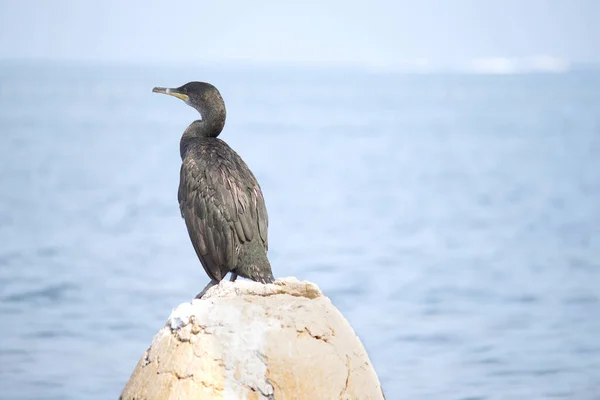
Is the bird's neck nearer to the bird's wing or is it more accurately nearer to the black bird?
the black bird

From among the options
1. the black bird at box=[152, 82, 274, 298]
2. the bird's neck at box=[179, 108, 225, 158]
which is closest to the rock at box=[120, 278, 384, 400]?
the black bird at box=[152, 82, 274, 298]

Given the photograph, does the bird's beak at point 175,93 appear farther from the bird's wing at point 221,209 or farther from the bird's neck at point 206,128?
the bird's wing at point 221,209

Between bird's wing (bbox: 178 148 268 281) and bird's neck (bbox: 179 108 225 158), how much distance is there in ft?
0.80

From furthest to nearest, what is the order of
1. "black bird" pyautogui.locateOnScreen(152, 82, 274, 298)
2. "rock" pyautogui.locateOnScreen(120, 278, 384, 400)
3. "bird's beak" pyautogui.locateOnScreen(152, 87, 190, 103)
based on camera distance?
1. "bird's beak" pyautogui.locateOnScreen(152, 87, 190, 103)
2. "black bird" pyautogui.locateOnScreen(152, 82, 274, 298)
3. "rock" pyautogui.locateOnScreen(120, 278, 384, 400)

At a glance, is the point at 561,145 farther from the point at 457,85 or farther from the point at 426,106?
the point at 457,85

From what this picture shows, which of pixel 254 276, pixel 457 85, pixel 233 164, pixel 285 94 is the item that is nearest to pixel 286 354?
pixel 254 276

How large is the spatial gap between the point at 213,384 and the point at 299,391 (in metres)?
0.31

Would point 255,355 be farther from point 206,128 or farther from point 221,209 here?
point 206,128

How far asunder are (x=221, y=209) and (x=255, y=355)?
1719 millimetres

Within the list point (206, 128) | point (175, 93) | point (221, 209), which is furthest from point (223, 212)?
point (175, 93)

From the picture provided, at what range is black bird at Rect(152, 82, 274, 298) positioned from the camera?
20.5ft

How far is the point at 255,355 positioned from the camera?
4711 millimetres

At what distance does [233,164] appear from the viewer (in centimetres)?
644

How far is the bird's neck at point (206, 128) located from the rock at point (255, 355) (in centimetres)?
185
